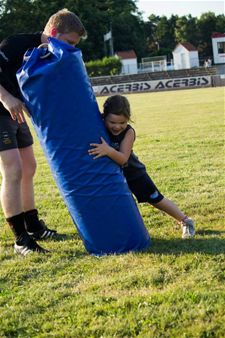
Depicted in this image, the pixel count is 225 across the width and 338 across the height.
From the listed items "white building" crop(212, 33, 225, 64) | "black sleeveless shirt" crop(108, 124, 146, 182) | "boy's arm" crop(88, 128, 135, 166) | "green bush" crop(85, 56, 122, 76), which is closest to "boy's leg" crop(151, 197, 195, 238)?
"black sleeveless shirt" crop(108, 124, 146, 182)

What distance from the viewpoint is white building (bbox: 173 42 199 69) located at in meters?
73.2

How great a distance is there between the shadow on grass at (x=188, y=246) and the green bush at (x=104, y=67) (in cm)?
4990

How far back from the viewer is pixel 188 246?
4.16m

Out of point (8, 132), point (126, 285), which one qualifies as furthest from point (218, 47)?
point (126, 285)

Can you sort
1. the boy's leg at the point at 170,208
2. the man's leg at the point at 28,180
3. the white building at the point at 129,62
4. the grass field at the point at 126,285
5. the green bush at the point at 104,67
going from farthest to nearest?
the white building at the point at 129,62, the green bush at the point at 104,67, the man's leg at the point at 28,180, the boy's leg at the point at 170,208, the grass field at the point at 126,285

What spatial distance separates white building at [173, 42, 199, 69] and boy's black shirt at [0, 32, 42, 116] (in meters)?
70.2

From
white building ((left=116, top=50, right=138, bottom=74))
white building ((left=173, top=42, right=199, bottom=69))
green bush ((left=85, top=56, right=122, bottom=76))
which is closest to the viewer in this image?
green bush ((left=85, top=56, right=122, bottom=76))

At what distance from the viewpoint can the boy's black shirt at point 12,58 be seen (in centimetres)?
428

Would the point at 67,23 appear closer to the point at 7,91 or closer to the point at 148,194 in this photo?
the point at 7,91

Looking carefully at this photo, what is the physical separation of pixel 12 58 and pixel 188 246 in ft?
6.23

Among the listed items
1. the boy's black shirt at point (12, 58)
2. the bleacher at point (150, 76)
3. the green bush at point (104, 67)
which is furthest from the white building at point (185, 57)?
the boy's black shirt at point (12, 58)

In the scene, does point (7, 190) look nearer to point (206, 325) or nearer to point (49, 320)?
point (49, 320)

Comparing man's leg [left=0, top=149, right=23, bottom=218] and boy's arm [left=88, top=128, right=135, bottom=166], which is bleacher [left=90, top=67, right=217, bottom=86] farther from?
boy's arm [left=88, top=128, right=135, bottom=166]

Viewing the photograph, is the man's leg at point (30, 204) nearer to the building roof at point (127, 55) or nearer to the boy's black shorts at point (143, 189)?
the boy's black shorts at point (143, 189)
